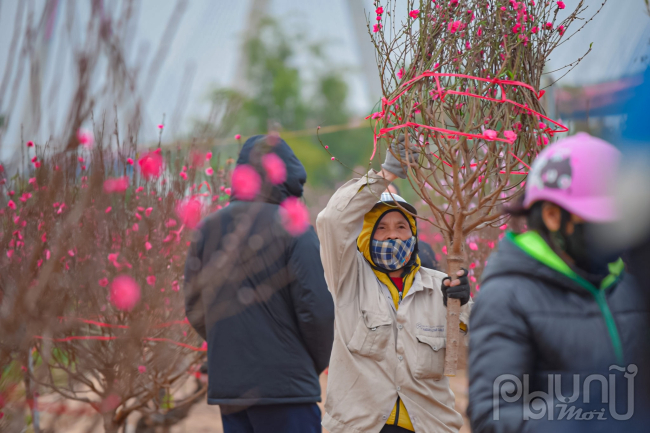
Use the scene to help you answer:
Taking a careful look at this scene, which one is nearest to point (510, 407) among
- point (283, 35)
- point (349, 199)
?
point (349, 199)

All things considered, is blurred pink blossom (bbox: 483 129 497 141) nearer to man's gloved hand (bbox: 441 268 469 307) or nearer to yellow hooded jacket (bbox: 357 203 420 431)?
man's gloved hand (bbox: 441 268 469 307)

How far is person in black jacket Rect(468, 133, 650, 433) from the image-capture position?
1415 millimetres

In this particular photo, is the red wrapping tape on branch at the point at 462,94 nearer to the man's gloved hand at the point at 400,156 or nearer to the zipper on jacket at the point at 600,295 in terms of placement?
the man's gloved hand at the point at 400,156

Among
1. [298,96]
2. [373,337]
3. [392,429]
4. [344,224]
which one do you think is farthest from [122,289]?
[298,96]

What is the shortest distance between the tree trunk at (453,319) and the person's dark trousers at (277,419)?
0.75 meters

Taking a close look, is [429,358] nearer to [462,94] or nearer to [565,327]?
[462,94]

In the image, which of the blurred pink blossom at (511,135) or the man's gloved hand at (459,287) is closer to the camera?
the blurred pink blossom at (511,135)

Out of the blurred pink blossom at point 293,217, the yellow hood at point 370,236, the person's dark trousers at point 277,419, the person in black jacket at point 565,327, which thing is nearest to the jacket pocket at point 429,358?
the yellow hood at point 370,236

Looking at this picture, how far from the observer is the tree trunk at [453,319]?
2.38 meters

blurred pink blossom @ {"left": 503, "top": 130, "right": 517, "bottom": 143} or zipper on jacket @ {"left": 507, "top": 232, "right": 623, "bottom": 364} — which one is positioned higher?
blurred pink blossom @ {"left": 503, "top": 130, "right": 517, "bottom": 143}

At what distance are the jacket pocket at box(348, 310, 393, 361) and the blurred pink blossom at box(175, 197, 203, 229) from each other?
1.32m

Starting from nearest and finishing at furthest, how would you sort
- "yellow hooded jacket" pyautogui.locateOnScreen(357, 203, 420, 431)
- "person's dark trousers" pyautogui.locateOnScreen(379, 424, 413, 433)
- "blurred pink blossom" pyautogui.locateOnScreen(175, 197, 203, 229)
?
"person's dark trousers" pyautogui.locateOnScreen(379, 424, 413, 433), "yellow hooded jacket" pyautogui.locateOnScreen(357, 203, 420, 431), "blurred pink blossom" pyautogui.locateOnScreen(175, 197, 203, 229)

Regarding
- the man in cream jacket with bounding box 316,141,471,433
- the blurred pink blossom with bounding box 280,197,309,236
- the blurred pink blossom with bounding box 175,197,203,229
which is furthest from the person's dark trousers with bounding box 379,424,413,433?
the blurred pink blossom with bounding box 175,197,203,229

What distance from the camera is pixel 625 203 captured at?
139cm
